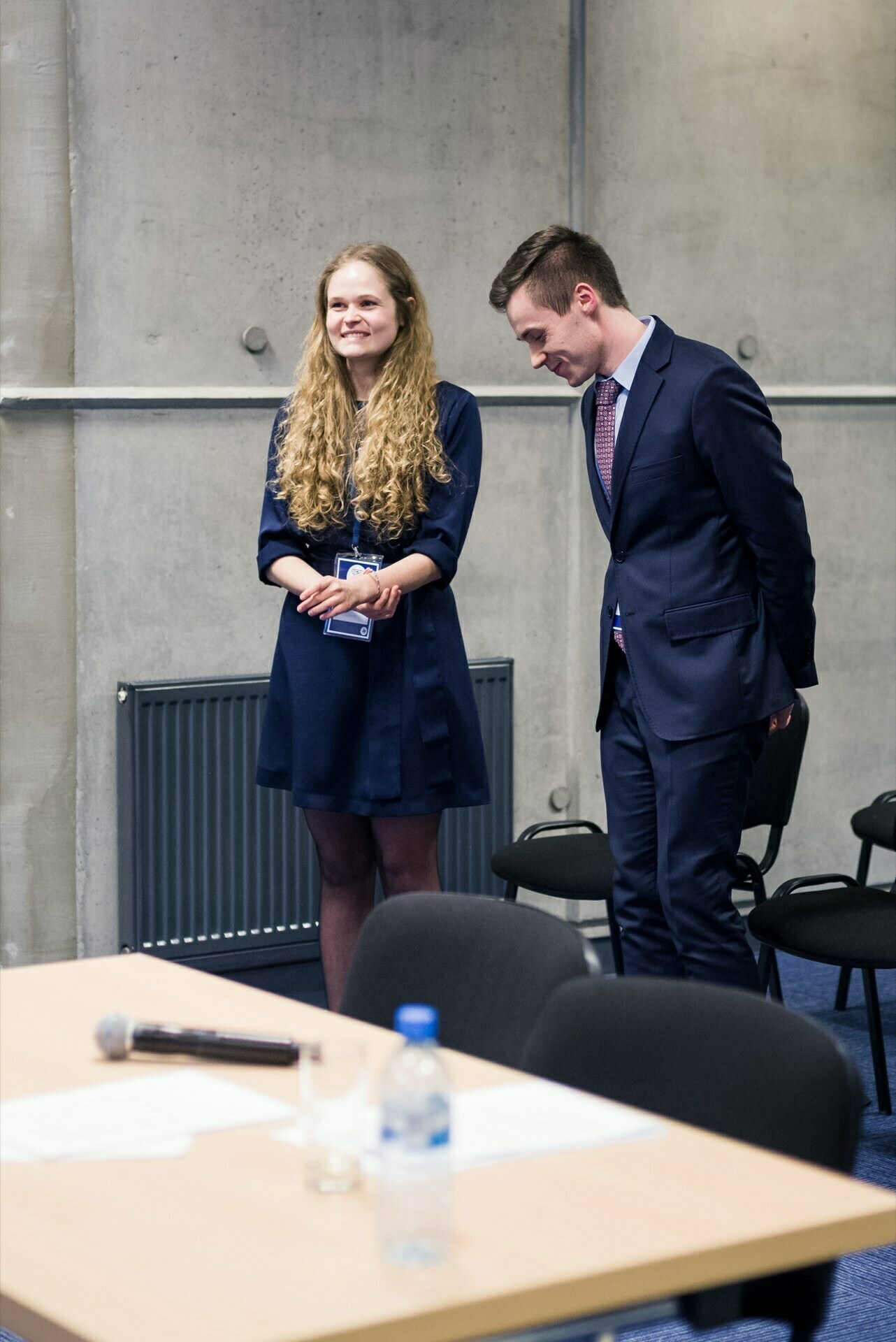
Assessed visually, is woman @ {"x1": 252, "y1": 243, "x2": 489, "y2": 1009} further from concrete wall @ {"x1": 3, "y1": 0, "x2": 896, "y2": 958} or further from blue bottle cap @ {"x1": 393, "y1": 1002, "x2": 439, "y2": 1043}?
blue bottle cap @ {"x1": 393, "y1": 1002, "x2": 439, "y2": 1043}

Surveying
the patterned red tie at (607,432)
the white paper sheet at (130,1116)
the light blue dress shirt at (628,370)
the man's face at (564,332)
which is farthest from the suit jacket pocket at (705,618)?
the white paper sheet at (130,1116)

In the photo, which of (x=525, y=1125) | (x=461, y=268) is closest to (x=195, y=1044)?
(x=525, y=1125)

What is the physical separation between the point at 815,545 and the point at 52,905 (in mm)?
2620

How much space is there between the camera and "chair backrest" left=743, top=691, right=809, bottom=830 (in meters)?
4.22

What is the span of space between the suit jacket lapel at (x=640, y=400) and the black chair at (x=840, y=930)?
0.99 metres

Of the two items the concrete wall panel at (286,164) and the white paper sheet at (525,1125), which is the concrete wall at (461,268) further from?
the white paper sheet at (525,1125)

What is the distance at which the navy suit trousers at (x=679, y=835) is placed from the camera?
3.29 metres

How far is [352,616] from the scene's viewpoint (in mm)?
3559

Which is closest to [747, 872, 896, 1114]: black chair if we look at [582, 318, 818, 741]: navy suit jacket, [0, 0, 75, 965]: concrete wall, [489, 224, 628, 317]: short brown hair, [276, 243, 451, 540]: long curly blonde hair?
[582, 318, 818, 741]: navy suit jacket

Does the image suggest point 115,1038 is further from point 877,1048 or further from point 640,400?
point 877,1048

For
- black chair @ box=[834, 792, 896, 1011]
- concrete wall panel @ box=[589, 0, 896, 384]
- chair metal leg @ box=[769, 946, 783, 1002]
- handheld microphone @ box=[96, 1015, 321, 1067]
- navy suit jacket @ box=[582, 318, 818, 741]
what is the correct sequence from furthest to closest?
concrete wall panel @ box=[589, 0, 896, 384] → black chair @ box=[834, 792, 896, 1011] → chair metal leg @ box=[769, 946, 783, 1002] → navy suit jacket @ box=[582, 318, 818, 741] → handheld microphone @ box=[96, 1015, 321, 1067]

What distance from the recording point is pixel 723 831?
10.9 feet

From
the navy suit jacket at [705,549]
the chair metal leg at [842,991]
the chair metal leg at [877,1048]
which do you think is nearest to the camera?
the navy suit jacket at [705,549]

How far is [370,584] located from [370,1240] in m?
2.18
